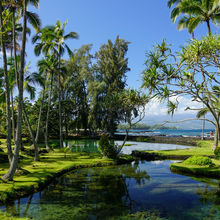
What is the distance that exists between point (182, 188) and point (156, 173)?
435 cm

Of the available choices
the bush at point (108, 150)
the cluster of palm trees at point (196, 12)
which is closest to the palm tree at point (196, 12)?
the cluster of palm trees at point (196, 12)

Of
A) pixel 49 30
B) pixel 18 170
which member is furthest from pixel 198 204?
pixel 49 30

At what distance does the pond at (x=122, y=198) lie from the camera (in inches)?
370

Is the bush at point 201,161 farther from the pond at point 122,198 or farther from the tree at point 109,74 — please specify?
the tree at point 109,74

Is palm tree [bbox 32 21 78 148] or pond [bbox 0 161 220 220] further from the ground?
palm tree [bbox 32 21 78 148]

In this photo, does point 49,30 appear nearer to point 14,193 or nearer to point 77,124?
point 14,193

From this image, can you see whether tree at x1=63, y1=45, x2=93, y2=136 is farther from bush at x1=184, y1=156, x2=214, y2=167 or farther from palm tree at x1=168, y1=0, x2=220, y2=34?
bush at x1=184, y1=156, x2=214, y2=167

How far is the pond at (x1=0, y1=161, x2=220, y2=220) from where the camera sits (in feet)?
30.8

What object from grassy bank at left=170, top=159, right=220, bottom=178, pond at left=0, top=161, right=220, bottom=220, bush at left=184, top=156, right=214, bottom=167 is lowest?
pond at left=0, top=161, right=220, bottom=220

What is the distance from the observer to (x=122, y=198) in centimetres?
1165

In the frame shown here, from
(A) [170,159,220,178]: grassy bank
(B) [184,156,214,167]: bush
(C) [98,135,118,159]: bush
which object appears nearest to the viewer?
(A) [170,159,220,178]: grassy bank

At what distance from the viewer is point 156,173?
1784 cm

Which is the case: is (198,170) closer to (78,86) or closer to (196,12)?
(196,12)

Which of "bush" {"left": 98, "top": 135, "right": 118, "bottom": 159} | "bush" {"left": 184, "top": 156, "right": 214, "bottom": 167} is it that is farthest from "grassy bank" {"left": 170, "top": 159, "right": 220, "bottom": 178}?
"bush" {"left": 98, "top": 135, "right": 118, "bottom": 159}
